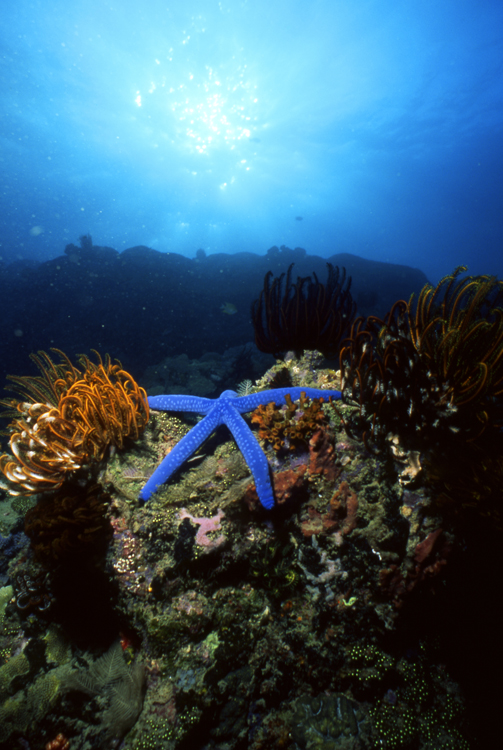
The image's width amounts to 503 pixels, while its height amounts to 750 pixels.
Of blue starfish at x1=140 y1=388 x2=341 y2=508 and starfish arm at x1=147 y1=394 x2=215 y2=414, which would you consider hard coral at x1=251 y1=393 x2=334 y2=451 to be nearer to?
blue starfish at x1=140 y1=388 x2=341 y2=508

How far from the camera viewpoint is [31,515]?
326cm

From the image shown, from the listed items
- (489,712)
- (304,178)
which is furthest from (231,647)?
(304,178)

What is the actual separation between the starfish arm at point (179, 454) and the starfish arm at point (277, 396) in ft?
1.37

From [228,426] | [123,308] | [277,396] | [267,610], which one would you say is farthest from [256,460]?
[123,308]

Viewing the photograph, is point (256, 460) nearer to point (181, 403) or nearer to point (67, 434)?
point (181, 403)

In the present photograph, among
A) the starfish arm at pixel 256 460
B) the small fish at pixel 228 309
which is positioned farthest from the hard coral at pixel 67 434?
the small fish at pixel 228 309

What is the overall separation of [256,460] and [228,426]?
2.25 feet

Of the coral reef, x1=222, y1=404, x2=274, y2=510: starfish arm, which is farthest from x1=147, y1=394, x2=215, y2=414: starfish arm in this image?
the coral reef

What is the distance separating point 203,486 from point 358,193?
10707 centimetres

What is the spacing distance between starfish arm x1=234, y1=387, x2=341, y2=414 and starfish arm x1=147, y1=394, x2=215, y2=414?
0.53m

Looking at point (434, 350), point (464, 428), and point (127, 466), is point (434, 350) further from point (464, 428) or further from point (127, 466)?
point (127, 466)

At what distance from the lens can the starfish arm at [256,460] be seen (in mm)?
2957

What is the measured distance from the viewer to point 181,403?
4262 mm

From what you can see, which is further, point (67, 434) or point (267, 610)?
point (67, 434)
